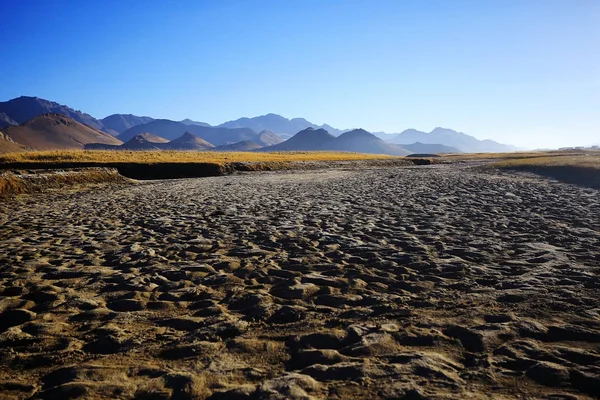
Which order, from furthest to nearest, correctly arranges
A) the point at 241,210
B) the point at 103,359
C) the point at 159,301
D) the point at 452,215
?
the point at 241,210
the point at 452,215
the point at 159,301
the point at 103,359

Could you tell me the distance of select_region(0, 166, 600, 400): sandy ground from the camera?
3.58 m

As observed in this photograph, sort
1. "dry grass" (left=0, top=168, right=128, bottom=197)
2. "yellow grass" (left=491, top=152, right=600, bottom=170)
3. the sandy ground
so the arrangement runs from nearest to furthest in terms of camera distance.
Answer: the sandy ground, "dry grass" (left=0, top=168, right=128, bottom=197), "yellow grass" (left=491, top=152, right=600, bottom=170)

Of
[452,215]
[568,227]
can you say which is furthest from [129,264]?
[568,227]

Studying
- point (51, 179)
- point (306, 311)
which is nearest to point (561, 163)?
point (306, 311)

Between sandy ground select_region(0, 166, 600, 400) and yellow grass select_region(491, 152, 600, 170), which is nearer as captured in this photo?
sandy ground select_region(0, 166, 600, 400)

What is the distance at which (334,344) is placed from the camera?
14.0ft

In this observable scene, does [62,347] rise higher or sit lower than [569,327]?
lower

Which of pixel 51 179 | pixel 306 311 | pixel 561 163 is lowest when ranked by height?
pixel 306 311

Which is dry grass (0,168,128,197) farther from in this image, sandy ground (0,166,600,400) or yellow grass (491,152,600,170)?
yellow grass (491,152,600,170)

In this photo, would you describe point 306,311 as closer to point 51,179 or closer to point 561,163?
point 51,179

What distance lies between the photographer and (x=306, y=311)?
206 inches

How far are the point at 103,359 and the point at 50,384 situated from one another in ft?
1.78

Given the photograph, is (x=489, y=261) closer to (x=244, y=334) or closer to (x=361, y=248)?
(x=361, y=248)

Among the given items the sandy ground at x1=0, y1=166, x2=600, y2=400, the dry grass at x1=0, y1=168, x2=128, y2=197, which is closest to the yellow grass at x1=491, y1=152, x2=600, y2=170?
the sandy ground at x1=0, y1=166, x2=600, y2=400
